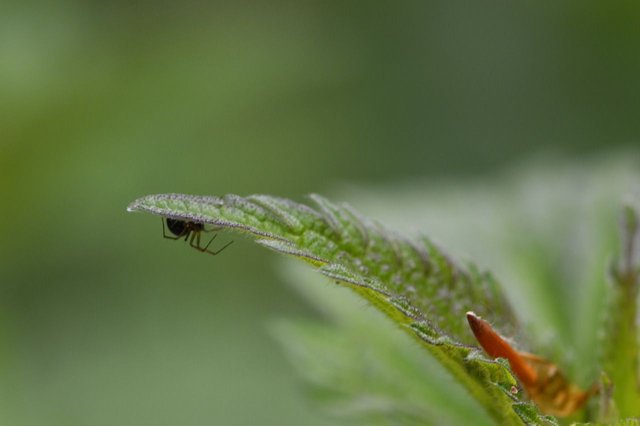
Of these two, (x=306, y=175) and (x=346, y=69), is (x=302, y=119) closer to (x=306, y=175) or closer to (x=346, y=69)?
(x=306, y=175)

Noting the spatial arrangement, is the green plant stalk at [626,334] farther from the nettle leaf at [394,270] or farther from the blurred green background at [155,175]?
the blurred green background at [155,175]

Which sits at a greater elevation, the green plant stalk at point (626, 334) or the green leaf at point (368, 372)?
the green plant stalk at point (626, 334)

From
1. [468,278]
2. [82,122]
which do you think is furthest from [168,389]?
[468,278]

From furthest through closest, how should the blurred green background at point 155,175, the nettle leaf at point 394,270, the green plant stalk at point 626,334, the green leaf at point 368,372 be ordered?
the blurred green background at point 155,175
the green leaf at point 368,372
the green plant stalk at point 626,334
the nettle leaf at point 394,270

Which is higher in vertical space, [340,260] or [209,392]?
[340,260]

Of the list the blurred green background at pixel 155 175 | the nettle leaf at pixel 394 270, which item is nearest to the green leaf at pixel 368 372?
the nettle leaf at pixel 394 270

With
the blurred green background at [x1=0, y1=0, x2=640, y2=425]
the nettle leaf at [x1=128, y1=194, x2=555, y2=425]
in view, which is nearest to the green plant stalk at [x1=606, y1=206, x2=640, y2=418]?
the nettle leaf at [x1=128, y1=194, x2=555, y2=425]
